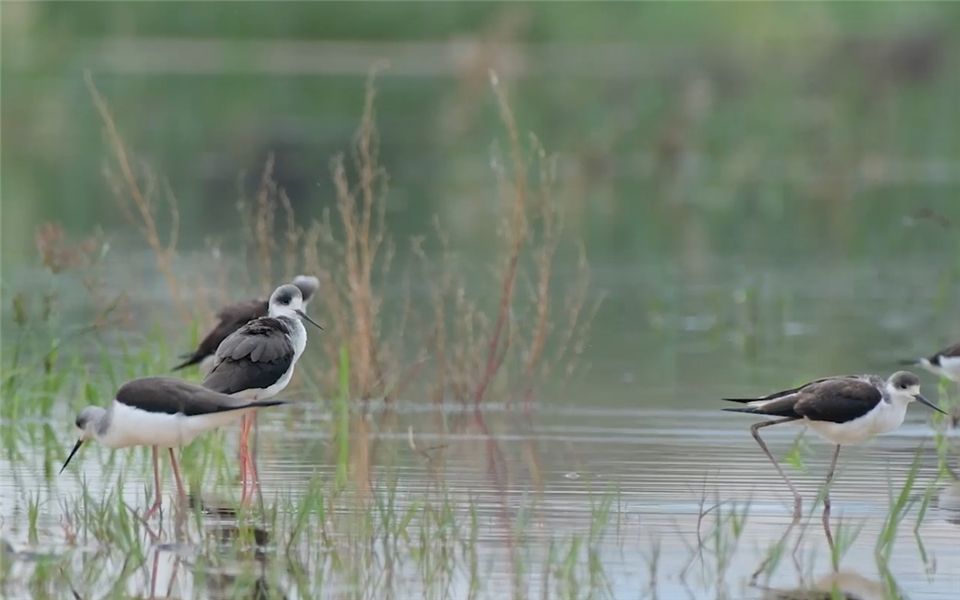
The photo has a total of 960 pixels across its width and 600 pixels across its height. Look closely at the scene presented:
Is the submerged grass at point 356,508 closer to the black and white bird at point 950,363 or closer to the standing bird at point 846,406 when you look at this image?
the standing bird at point 846,406

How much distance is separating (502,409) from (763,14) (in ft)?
86.4

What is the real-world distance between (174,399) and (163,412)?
0.06 metres

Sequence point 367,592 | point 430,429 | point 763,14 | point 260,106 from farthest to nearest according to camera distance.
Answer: point 763,14 → point 260,106 → point 430,429 → point 367,592

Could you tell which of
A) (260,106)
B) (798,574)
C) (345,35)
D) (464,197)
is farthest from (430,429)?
(345,35)

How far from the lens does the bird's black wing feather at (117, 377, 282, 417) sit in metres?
7.35

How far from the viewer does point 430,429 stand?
9.83 meters

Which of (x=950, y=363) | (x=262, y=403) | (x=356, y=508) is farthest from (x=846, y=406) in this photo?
(x=262, y=403)

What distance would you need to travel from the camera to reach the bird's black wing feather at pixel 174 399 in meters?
7.35

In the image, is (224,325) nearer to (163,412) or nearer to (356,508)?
(356,508)

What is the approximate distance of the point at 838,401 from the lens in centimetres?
812

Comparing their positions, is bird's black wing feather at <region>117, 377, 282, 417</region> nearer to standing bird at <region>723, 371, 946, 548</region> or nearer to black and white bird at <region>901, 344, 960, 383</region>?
standing bird at <region>723, 371, 946, 548</region>

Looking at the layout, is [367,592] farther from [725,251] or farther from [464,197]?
[464,197]

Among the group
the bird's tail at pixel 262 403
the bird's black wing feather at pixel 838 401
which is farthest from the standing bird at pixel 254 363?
the bird's black wing feather at pixel 838 401

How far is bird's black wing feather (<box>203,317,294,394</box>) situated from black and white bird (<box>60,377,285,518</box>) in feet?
1.96
